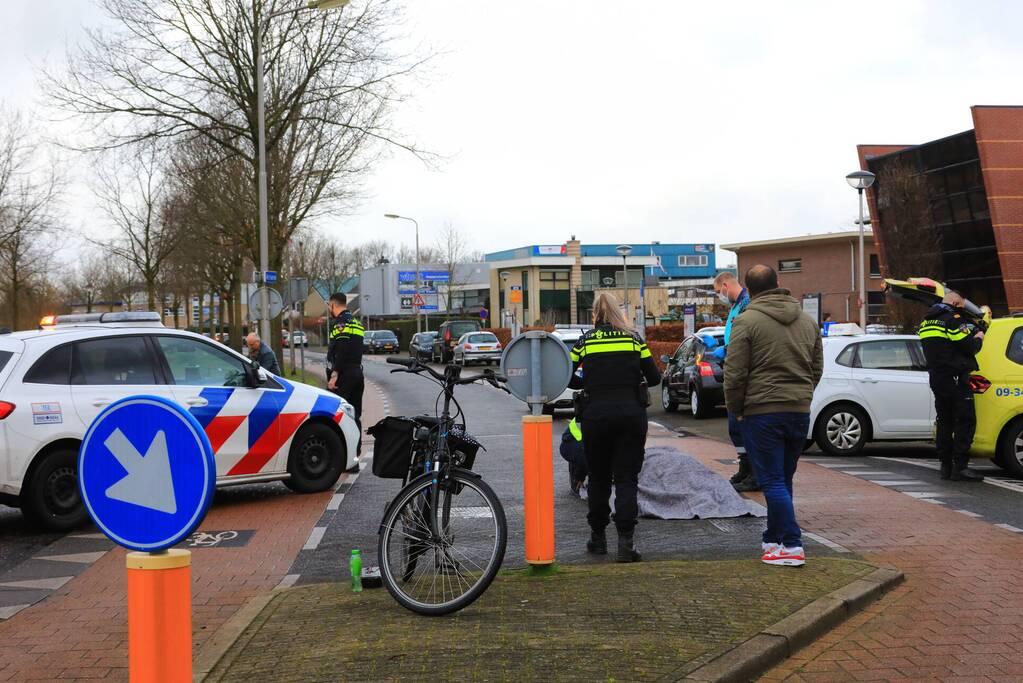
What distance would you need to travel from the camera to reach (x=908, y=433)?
13781 millimetres

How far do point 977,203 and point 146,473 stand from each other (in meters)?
40.2

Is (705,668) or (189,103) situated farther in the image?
(189,103)

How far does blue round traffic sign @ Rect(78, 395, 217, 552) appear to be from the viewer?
3256 millimetres

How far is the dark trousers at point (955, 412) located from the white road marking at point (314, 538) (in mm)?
6235

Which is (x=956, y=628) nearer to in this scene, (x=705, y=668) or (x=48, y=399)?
(x=705, y=668)

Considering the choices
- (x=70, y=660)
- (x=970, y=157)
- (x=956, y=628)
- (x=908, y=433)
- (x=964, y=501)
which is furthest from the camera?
(x=970, y=157)

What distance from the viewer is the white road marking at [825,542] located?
24.9 ft

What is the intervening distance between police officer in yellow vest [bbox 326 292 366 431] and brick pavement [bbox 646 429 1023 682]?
5271 mm

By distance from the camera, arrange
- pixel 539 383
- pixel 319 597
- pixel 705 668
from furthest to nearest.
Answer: pixel 539 383, pixel 319 597, pixel 705 668

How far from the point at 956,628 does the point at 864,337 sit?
8.86 metres

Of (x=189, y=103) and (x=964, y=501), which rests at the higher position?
(x=189, y=103)

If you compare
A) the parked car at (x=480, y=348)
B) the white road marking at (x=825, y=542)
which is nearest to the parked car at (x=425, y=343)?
the parked car at (x=480, y=348)

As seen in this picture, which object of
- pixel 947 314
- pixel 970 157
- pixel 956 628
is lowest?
pixel 956 628

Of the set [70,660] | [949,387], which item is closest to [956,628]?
[70,660]
